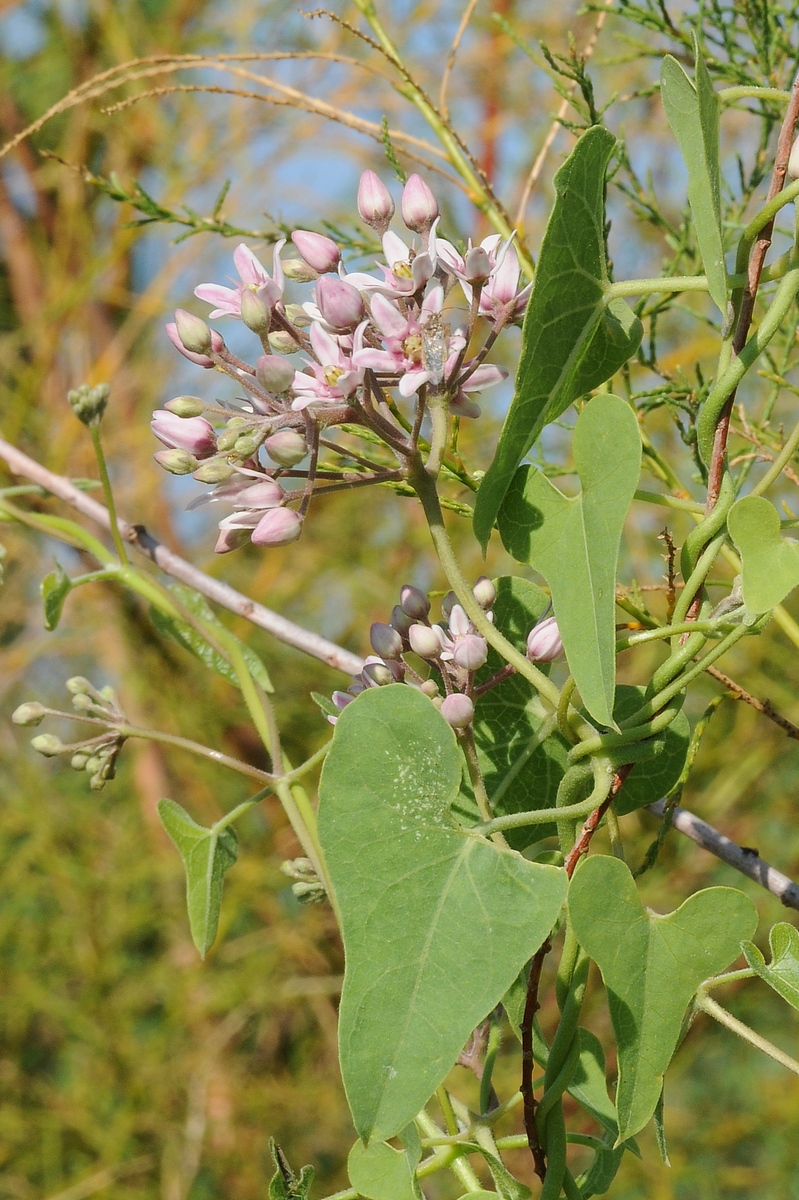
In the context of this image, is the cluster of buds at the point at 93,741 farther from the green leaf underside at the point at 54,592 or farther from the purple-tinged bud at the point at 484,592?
the purple-tinged bud at the point at 484,592

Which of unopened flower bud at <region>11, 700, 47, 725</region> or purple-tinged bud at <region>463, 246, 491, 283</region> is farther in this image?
unopened flower bud at <region>11, 700, 47, 725</region>

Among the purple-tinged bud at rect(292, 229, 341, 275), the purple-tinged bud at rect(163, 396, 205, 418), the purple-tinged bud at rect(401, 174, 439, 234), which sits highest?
the purple-tinged bud at rect(401, 174, 439, 234)

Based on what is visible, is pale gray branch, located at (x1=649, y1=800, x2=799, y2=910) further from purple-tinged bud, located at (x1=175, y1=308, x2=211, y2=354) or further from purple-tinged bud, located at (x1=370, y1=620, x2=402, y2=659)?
purple-tinged bud, located at (x1=175, y1=308, x2=211, y2=354)

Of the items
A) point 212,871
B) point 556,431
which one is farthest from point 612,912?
point 556,431

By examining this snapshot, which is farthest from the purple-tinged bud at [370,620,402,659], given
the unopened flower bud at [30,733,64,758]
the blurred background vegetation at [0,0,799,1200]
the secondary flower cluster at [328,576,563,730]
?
the blurred background vegetation at [0,0,799,1200]

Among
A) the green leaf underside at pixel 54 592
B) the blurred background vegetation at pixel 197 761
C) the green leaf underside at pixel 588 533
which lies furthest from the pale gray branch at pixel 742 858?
the blurred background vegetation at pixel 197 761

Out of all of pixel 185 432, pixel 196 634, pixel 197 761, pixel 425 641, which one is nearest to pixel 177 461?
pixel 185 432

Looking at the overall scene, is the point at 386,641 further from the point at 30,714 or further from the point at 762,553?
the point at 30,714
